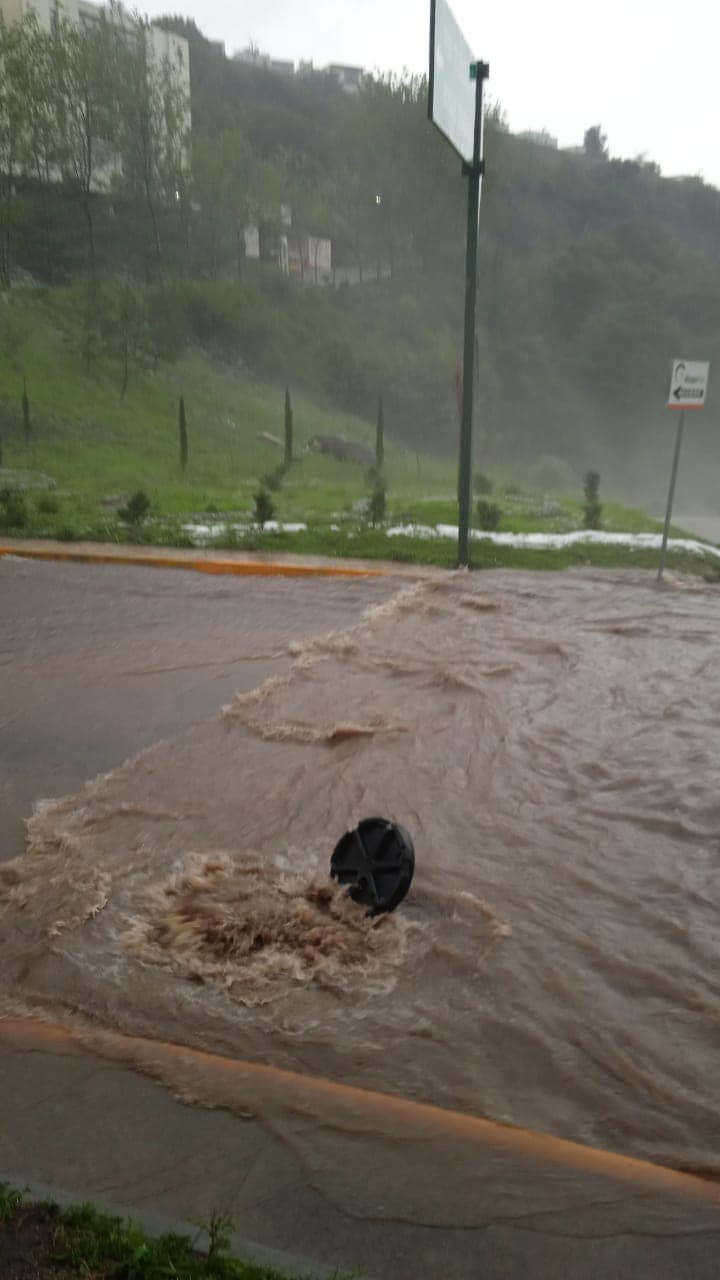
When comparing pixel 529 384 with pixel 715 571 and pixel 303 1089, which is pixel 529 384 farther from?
pixel 303 1089

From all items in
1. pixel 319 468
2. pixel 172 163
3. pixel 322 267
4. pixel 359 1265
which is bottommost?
pixel 319 468

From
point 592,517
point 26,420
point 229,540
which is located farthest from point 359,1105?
point 26,420

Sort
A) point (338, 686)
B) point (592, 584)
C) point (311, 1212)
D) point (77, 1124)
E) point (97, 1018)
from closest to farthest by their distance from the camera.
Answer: point (311, 1212)
point (77, 1124)
point (97, 1018)
point (338, 686)
point (592, 584)

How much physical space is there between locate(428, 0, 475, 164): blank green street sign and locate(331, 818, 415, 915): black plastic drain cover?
A: 7333 millimetres

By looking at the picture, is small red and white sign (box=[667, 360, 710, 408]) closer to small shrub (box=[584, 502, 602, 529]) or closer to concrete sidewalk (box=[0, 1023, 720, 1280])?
small shrub (box=[584, 502, 602, 529])

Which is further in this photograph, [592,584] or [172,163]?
[172,163]

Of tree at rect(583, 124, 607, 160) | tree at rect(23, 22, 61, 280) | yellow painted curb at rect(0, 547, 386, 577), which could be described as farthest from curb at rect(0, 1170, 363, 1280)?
tree at rect(583, 124, 607, 160)

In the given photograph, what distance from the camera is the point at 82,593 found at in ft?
32.3

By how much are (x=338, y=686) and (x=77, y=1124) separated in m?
4.72

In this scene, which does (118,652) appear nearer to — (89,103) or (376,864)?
(376,864)

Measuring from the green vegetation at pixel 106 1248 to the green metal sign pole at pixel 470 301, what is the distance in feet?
30.7

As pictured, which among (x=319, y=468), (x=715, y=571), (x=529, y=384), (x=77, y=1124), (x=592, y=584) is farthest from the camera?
(x=529, y=384)

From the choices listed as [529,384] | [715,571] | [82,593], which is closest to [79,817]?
[82,593]

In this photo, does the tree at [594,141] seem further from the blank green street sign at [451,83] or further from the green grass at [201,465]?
the blank green street sign at [451,83]
